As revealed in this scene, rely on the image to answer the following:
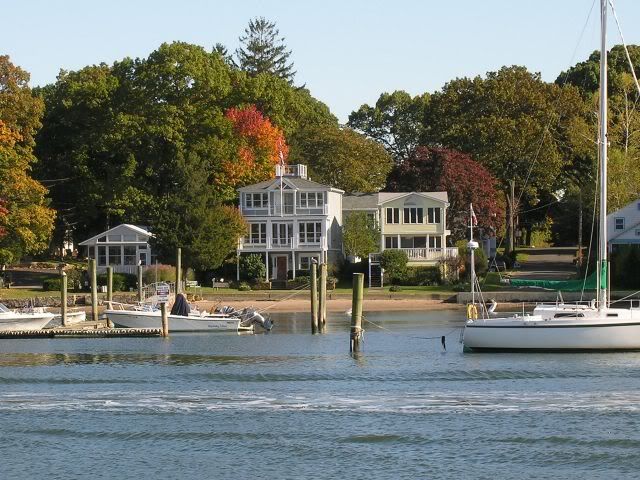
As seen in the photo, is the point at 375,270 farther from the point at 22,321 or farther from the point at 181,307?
the point at 22,321

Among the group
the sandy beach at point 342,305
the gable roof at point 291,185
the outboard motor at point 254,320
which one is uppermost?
the gable roof at point 291,185

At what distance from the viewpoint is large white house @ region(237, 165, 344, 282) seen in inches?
3570

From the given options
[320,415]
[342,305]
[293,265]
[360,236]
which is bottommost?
[320,415]

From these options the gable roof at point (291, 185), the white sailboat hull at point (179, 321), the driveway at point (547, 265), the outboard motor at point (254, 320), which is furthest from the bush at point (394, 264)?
the white sailboat hull at point (179, 321)

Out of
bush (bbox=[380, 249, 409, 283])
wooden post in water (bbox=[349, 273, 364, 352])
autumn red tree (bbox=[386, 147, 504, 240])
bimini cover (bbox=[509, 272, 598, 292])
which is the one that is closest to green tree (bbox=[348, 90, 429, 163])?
autumn red tree (bbox=[386, 147, 504, 240])

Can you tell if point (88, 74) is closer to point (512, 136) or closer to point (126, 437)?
point (512, 136)

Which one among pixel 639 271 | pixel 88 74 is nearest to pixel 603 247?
pixel 639 271

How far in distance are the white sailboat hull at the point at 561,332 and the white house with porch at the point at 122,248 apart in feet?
150

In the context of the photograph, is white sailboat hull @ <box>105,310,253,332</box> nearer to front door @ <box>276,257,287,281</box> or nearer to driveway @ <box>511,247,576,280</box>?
front door @ <box>276,257,287,281</box>

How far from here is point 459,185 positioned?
3760 inches

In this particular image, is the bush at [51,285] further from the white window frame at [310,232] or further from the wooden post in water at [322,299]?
the wooden post in water at [322,299]

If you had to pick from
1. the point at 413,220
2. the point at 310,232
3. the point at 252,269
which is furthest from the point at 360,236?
the point at 252,269

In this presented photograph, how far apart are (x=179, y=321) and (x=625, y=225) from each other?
3654 centimetres

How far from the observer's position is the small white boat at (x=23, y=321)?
204 ft
